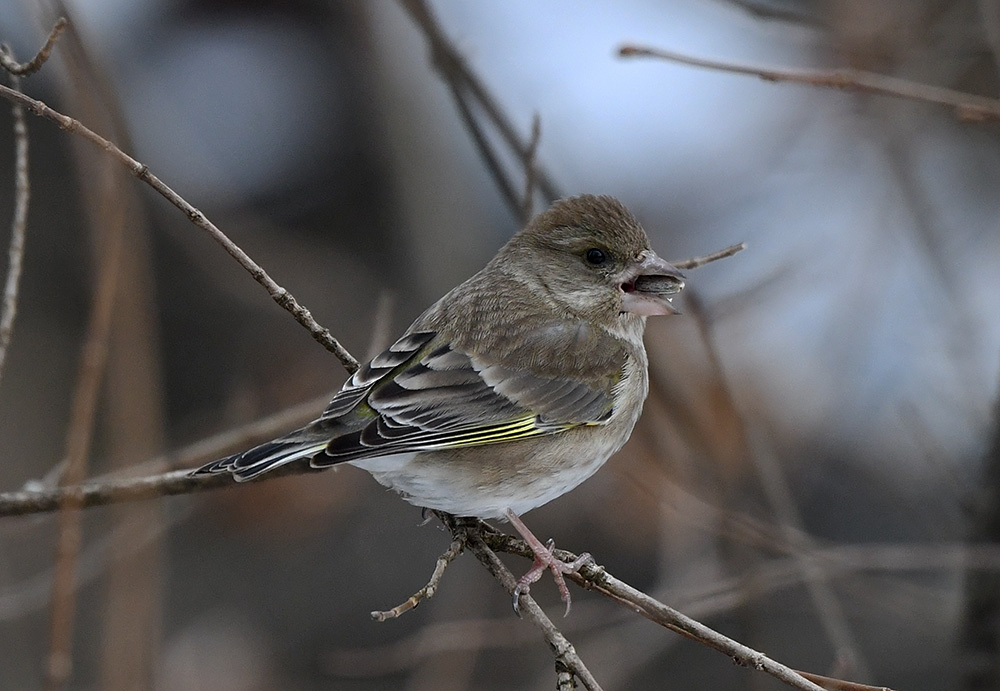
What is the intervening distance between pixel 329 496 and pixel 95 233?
4.01 m

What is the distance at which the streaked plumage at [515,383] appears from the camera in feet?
10.3

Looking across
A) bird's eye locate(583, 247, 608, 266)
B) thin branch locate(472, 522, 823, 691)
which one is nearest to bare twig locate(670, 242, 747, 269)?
bird's eye locate(583, 247, 608, 266)

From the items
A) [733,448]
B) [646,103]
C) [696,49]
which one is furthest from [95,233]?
[646,103]

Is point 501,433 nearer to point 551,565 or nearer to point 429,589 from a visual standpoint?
point 551,565

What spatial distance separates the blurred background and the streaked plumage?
701 mm

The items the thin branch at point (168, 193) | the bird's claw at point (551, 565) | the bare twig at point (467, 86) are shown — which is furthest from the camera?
the bare twig at point (467, 86)

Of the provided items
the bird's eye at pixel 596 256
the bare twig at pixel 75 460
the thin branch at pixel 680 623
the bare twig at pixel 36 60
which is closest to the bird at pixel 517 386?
the bird's eye at pixel 596 256

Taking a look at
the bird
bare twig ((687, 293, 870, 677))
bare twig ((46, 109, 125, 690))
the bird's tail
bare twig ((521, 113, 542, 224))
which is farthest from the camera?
bare twig ((687, 293, 870, 677))

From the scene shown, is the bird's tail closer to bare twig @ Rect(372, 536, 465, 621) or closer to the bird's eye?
bare twig @ Rect(372, 536, 465, 621)

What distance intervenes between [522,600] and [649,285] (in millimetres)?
1303

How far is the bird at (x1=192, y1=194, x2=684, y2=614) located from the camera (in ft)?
10.2

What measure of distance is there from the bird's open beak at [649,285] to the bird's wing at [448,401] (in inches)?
8.9

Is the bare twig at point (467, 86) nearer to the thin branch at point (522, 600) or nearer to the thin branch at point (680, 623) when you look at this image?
the thin branch at point (522, 600)

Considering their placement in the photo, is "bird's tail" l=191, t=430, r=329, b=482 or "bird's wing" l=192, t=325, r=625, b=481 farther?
"bird's wing" l=192, t=325, r=625, b=481
